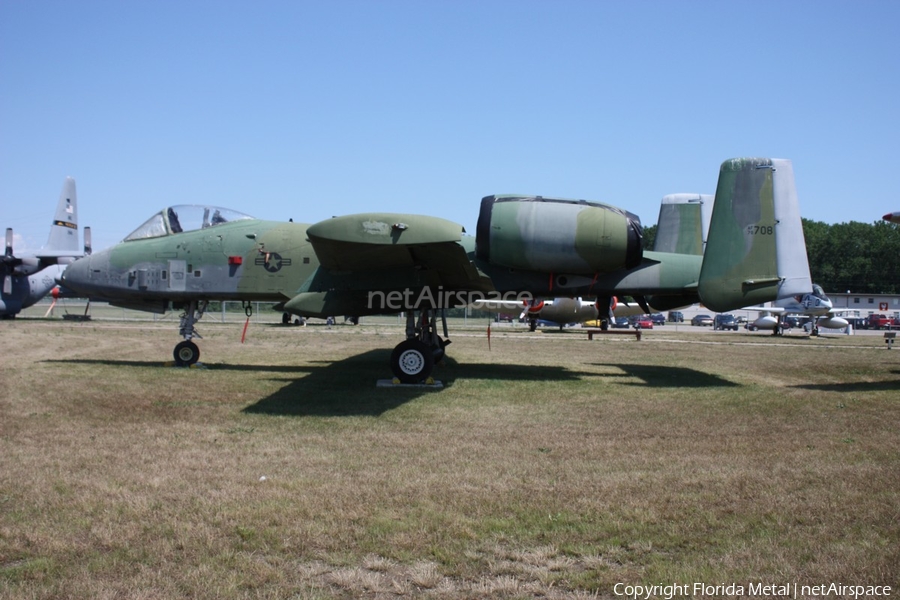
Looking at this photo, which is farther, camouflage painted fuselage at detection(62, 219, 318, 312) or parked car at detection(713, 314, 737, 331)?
parked car at detection(713, 314, 737, 331)

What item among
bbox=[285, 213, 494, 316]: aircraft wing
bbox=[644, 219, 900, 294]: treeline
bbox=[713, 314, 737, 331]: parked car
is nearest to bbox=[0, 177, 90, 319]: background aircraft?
bbox=[285, 213, 494, 316]: aircraft wing

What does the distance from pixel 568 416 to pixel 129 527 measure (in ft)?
17.6

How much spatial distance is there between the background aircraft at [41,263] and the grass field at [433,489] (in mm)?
31068

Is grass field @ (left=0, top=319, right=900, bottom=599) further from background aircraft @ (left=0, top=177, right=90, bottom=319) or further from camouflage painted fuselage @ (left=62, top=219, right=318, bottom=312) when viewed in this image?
background aircraft @ (left=0, top=177, right=90, bottom=319)

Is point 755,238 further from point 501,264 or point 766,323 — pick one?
point 766,323

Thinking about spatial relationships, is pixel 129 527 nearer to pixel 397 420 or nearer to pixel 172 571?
pixel 172 571

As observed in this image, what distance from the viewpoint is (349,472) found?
5.35m

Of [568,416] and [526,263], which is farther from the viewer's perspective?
[526,263]

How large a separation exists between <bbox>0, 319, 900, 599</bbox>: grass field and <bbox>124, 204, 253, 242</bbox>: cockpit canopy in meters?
3.77

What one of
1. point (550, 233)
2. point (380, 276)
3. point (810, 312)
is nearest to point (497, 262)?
point (550, 233)

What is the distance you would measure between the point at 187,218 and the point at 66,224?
31949 mm

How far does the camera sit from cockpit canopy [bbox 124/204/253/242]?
13.0m

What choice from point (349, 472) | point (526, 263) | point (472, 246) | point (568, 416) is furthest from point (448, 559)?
point (472, 246)

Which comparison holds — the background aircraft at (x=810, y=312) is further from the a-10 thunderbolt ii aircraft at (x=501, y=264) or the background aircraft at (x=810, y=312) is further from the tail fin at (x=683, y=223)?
the a-10 thunderbolt ii aircraft at (x=501, y=264)
